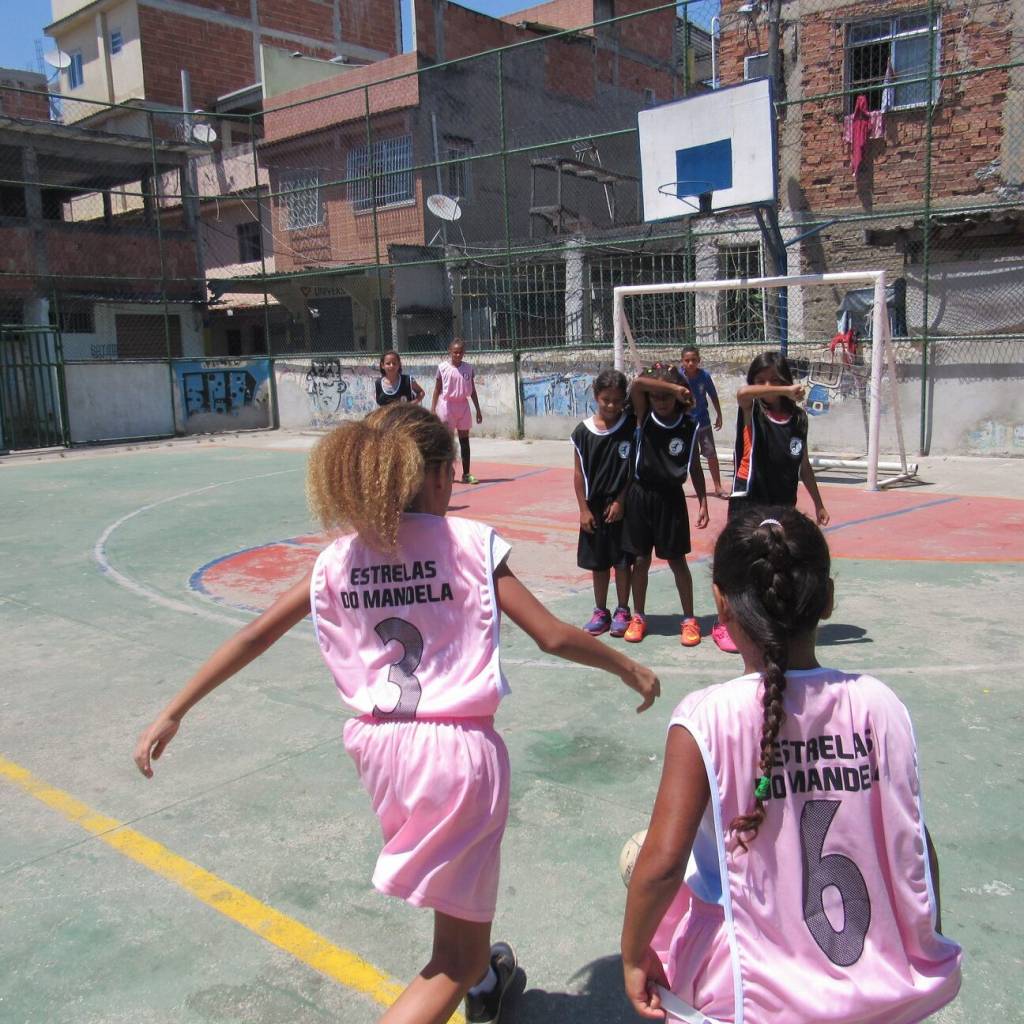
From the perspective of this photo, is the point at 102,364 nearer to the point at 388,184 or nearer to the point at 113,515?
the point at 388,184

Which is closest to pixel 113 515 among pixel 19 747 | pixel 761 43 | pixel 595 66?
pixel 19 747

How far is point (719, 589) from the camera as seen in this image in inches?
74.0

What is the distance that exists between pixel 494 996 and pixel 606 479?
11.7 ft

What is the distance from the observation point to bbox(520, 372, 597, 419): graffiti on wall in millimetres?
16656

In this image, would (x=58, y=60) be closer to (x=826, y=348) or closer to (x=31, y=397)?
(x=31, y=397)

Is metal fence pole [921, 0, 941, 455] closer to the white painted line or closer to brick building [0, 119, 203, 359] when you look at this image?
the white painted line

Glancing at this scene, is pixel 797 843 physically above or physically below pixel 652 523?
above

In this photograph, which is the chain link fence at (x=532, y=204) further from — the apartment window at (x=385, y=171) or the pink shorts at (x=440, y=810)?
the pink shorts at (x=440, y=810)

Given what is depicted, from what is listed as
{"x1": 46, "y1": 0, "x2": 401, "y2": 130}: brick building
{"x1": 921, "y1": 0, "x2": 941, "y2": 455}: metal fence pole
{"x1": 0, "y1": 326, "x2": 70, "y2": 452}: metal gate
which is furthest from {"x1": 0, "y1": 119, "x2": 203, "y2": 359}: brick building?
{"x1": 921, "y1": 0, "x2": 941, "y2": 455}: metal fence pole

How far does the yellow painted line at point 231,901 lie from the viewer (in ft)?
9.21

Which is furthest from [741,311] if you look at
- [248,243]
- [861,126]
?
[248,243]

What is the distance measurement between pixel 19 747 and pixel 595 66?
27.3 meters

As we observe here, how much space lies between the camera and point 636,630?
583cm

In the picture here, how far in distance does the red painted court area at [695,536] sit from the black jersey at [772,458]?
1761mm
